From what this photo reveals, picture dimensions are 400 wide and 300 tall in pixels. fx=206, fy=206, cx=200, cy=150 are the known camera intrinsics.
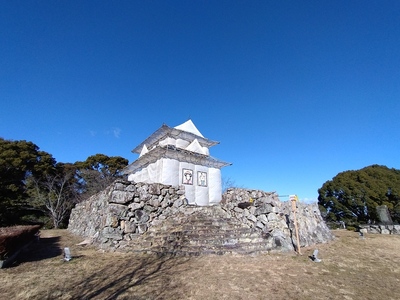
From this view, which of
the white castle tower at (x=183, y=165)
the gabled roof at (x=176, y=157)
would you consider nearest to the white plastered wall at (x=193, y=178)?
the white castle tower at (x=183, y=165)

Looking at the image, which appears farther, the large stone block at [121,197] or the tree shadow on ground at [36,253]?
the large stone block at [121,197]

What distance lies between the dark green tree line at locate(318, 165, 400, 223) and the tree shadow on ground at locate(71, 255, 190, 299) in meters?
18.6

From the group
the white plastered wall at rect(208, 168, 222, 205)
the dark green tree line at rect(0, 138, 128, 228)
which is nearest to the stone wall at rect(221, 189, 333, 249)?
the white plastered wall at rect(208, 168, 222, 205)

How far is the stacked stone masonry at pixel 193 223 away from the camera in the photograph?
784cm

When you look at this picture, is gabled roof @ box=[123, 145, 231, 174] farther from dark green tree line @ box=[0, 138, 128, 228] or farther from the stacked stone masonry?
dark green tree line @ box=[0, 138, 128, 228]

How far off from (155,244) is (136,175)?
13.5 m

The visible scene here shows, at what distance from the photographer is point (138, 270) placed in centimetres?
574

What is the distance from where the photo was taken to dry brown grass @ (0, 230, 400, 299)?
14.5 ft

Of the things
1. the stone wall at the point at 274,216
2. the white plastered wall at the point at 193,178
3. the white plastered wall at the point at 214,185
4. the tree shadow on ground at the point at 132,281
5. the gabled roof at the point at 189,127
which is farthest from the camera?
the gabled roof at the point at 189,127

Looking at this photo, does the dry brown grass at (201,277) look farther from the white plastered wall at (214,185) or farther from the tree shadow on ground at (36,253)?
the white plastered wall at (214,185)

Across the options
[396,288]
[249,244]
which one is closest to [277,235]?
[249,244]

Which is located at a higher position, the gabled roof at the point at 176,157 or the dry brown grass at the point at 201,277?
the gabled roof at the point at 176,157

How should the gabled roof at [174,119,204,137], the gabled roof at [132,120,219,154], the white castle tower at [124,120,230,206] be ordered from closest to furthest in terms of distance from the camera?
the white castle tower at [124,120,230,206], the gabled roof at [132,120,219,154], the gabled roof at [174,119,204,137]

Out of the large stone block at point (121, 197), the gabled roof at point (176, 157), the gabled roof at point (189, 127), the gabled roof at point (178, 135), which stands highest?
the gabled roof at point (189, 127)
